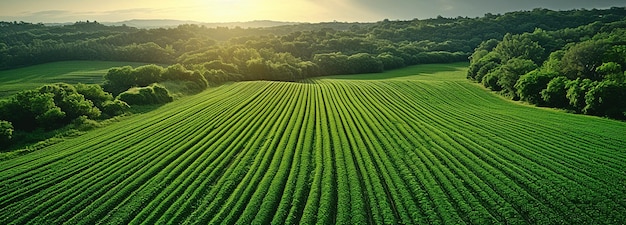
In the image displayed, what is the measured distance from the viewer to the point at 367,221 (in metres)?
17.5

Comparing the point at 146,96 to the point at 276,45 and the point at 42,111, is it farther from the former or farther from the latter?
the point at 276,45

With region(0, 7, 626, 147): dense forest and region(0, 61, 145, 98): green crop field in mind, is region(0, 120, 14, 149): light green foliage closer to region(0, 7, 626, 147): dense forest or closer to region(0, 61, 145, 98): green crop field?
region(0, 7, 626, 147): dense forest

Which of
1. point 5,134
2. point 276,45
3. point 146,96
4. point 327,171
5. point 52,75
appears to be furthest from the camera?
point 276,45

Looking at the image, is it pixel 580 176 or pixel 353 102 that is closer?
pixel 580 176

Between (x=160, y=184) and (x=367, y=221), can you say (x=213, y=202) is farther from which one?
(x=367, y=221)

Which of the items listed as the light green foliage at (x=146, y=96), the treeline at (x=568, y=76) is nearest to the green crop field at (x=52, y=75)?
the light green foliage at (x=146, y=96)

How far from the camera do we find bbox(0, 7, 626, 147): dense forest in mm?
40844

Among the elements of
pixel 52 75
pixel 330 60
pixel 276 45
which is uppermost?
pixel 276 45

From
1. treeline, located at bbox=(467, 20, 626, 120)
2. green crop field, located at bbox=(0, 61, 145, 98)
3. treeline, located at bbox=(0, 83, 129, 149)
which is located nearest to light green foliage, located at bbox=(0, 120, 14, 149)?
treeline, located at bbox=(0, 83, 129, 149)

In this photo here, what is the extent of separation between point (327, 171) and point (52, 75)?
A: 75.5m

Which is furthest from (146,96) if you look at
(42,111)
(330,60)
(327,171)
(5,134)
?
(330,60)

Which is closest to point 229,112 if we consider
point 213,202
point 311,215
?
point 213,202

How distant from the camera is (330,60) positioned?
98.6 metres

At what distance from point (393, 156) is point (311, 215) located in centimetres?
1016
